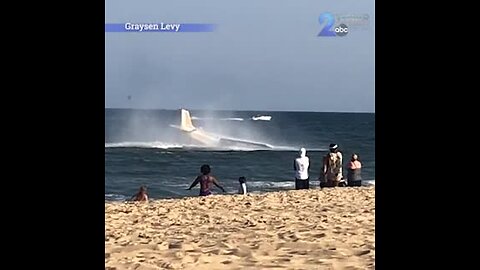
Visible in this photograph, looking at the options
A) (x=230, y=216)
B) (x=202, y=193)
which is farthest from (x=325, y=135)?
(x=230, y=216)

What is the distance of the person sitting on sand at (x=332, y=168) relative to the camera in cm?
643

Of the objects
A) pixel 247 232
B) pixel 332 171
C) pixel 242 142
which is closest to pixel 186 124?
pixel 242 142

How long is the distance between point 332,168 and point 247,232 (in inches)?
105

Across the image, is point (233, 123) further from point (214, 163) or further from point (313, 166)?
point (313, 166)

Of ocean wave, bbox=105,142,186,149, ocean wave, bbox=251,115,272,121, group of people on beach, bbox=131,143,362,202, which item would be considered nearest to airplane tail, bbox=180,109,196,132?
ocean wave, bbox=105,142,186,149

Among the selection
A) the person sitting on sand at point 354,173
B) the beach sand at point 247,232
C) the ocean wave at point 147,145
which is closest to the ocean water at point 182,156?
the ocean wave at point 147,145

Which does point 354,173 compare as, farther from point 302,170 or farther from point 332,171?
point 302,170

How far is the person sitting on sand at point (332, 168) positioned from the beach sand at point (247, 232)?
271 millimetres

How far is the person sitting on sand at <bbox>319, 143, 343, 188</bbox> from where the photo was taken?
21.1 ft

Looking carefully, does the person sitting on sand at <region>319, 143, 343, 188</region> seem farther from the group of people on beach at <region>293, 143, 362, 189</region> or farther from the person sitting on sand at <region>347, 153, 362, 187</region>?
the person sitting on sand at <region>347, 153, 362, 187</region>
